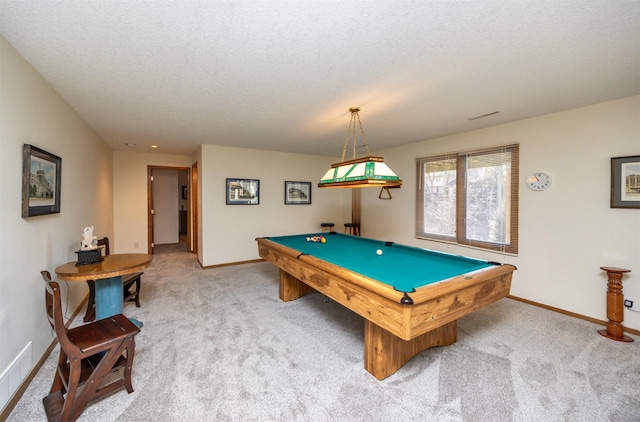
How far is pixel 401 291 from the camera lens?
5.06ft

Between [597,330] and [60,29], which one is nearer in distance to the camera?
[60,29]

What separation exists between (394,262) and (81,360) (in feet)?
7.78

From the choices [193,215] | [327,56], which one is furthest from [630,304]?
[193,215]

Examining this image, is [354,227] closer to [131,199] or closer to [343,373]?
[343,373]

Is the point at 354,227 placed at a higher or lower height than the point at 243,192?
lower

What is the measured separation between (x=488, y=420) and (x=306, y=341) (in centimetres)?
140

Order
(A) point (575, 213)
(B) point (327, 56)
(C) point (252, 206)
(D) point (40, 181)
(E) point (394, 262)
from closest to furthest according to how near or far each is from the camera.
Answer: (B) point (327, 56)
(D) point (40, 181)
(E) point (394, 262)
(A) point (575, 213)
(C) point (252, 206)

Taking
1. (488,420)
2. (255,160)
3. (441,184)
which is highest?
(255,160)

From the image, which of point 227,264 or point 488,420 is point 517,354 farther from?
point 227,264

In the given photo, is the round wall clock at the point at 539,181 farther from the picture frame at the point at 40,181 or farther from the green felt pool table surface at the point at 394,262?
the picture frame at the point at 40,181

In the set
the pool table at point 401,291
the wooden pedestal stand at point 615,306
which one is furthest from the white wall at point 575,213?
the pool table at point 401,291

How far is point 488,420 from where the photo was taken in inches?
60.9

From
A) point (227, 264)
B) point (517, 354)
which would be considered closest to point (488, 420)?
point (517, 354)

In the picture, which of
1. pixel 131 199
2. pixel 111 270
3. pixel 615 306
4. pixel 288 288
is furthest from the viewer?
pixel 131 199
